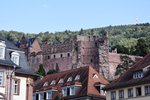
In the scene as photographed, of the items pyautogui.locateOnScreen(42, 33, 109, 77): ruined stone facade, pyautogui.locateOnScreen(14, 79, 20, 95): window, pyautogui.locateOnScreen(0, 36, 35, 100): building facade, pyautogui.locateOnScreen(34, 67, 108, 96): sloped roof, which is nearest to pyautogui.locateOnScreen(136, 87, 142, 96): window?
pyautogui.locateOnScreen(34, 67, 108, 96): sloped roof

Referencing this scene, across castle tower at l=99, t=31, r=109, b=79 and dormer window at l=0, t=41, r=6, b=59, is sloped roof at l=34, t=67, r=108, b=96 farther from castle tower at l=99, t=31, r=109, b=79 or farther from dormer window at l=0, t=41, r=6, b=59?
castle tower at l=99, t=31, r=109, b=79

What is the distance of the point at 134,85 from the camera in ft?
207

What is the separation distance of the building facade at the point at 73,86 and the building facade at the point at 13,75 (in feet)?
54.3

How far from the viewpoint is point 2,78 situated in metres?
51.9

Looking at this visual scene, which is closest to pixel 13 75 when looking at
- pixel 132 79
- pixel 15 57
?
pixel 15 57

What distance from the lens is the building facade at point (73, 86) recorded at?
71062 millimetres

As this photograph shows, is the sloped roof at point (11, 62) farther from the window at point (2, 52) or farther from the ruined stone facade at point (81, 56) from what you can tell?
the ruined stone facade at point (81, 56)

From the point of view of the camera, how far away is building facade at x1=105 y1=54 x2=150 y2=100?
61987 mm

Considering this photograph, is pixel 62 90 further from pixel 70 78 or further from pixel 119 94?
pixel 119 94

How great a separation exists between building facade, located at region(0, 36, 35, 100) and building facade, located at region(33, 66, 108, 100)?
652 inches

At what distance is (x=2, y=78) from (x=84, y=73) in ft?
84.2

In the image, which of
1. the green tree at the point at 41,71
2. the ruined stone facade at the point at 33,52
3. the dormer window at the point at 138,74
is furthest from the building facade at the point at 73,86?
the ruined stone facade at the point at 33,52

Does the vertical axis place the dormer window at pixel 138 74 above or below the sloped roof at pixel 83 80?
above

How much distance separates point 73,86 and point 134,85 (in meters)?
13.3
